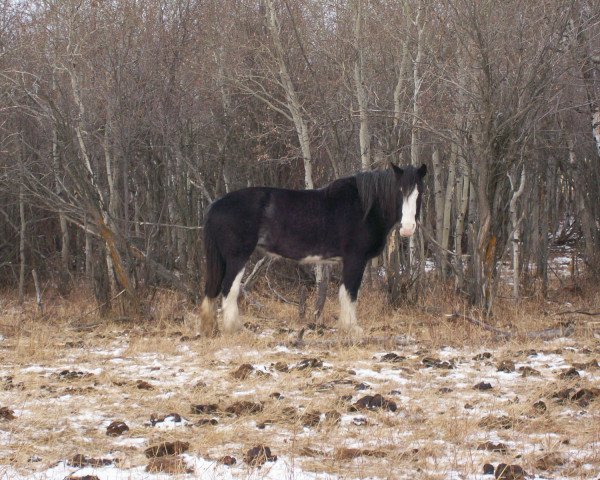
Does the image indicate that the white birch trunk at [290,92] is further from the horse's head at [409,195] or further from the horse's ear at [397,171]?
the horse's head at [409,195]

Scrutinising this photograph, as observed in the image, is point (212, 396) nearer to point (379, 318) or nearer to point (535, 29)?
point (379, 318)

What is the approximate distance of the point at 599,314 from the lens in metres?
9.55

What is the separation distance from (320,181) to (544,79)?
695cm

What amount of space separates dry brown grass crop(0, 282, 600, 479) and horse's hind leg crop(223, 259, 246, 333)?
0.32 metres

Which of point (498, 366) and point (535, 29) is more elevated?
point (535, 29)

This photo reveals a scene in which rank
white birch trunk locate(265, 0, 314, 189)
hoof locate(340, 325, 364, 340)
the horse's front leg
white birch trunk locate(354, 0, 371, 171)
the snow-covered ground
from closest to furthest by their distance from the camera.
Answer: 1. the snow-covered ground
2. hoof locate(340, 325, 364, 340)
3. the horse's front leg
4. white birch trunk locate(354, 0, 371, 171)
5. white birch trunk locate(265, 0, 314, 189)

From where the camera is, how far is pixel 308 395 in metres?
5.85

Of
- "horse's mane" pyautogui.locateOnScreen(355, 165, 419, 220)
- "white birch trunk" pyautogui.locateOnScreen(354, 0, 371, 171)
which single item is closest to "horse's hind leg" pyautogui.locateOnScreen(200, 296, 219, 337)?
"horse's mane" pyautogui.locateOnScreen(355, 165, 419, 220)

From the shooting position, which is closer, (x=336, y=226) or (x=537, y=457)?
(x=537, y=457)

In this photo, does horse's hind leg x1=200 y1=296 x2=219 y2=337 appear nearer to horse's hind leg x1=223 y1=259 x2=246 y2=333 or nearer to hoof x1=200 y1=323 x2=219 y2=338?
hoof x1=200 y1=323 x2=219 y2=338

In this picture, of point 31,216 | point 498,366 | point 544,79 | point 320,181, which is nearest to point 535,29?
point 544,79

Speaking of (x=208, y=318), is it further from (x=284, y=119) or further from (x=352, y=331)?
(x=284, y=119)

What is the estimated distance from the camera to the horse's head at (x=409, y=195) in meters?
8.55

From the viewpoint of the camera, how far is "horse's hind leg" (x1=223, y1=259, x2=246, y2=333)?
889cm
